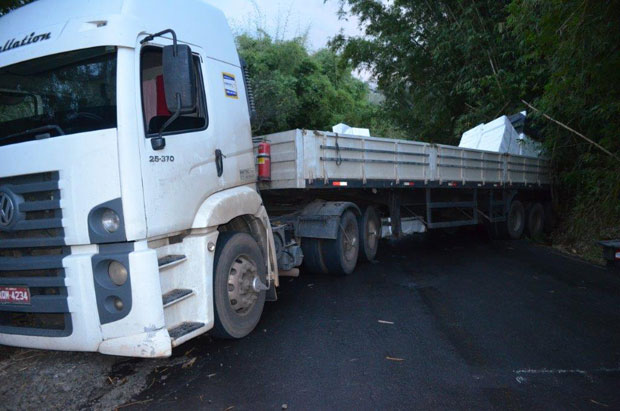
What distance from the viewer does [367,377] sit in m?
3.58

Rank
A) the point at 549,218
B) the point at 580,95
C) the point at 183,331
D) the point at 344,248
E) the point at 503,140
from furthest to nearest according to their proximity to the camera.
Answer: the point at 549,218, the point at 503,140, the point at 580,95, the point at 344,248, the point at 183,331

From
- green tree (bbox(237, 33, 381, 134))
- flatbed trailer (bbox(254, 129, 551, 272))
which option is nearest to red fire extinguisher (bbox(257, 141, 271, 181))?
flatbed trailer (bbox(254, 129, 551, 272))

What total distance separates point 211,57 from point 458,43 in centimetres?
1286

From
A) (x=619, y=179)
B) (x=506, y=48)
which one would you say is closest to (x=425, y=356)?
(x=619, y=179)

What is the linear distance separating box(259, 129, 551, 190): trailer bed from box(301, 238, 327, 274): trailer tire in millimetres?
1023

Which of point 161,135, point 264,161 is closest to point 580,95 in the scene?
point 264,161

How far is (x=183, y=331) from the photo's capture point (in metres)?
3.51

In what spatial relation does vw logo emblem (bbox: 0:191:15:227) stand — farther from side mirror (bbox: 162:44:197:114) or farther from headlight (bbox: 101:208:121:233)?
side mirror (bbox: 162:44:197:114)

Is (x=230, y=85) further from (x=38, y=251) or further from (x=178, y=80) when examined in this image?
(x=38, y=251)

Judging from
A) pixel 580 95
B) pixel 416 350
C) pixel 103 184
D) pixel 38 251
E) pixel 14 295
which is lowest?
pixel 416 350

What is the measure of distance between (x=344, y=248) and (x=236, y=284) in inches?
119

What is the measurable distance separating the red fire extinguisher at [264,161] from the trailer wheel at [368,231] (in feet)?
7.76

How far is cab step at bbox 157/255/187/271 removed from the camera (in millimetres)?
3471

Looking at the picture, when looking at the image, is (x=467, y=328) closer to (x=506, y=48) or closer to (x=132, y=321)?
(x=132, y=321)
